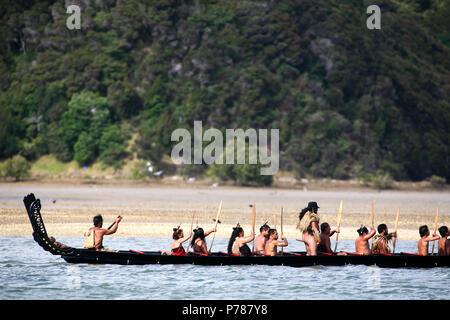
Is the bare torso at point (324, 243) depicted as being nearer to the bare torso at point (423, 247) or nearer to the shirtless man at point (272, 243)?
the shirtless man at point (272, 243)

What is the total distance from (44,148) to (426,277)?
6404cm

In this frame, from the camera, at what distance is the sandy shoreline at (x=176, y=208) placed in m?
31.3

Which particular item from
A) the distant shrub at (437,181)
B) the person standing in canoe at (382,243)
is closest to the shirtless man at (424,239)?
the person standing in canoe at (382,243)

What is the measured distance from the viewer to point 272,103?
8350cm

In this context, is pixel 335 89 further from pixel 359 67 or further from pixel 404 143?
pixel 404 143

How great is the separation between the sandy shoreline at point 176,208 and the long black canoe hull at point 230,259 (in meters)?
8.35

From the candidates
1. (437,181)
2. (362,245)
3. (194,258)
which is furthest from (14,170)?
(362,245)

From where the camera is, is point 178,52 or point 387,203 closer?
point 387,203

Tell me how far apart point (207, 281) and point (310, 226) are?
360 cm

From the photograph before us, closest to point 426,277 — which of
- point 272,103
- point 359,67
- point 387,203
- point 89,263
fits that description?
point 89,263

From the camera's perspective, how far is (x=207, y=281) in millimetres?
20016

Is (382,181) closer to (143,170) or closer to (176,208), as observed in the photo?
(143,170)
